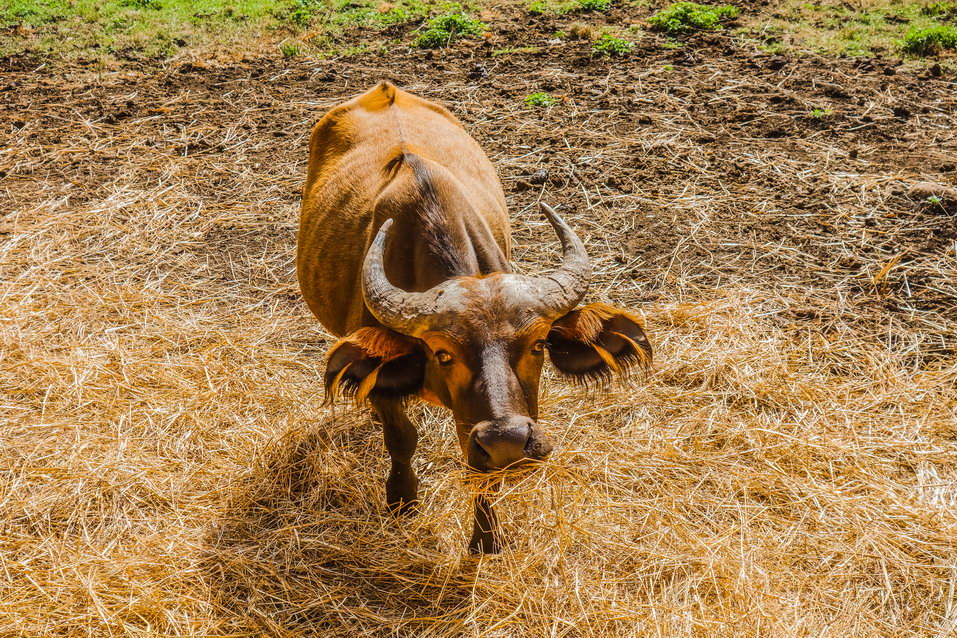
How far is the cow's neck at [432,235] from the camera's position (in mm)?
3773

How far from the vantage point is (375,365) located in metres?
3.51

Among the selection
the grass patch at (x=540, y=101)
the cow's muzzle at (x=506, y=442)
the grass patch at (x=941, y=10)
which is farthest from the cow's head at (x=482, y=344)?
the grass patch at (x=941, y=10)

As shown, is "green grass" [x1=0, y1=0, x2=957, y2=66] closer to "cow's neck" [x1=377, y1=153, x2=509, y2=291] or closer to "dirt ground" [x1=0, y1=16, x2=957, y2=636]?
"dirt ground" [x1=0, y1=16, x2=957, y2=636]

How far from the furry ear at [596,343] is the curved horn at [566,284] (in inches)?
7.6

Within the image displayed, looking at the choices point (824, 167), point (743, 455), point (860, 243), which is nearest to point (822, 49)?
point (824, 167)

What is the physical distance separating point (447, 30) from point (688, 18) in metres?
3.61

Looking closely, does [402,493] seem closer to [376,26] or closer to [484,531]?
[484,531]

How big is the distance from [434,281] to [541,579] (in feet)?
5.41

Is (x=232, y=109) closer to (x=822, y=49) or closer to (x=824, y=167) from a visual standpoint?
(x=824, y=167)

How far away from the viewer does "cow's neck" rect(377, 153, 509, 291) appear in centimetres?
377

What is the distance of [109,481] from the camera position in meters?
4.54

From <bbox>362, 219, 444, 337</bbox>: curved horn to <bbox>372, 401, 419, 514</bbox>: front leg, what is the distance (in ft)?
2.53

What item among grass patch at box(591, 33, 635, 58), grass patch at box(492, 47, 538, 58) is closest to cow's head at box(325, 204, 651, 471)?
grass patch at box(591, 33, 635, 58)

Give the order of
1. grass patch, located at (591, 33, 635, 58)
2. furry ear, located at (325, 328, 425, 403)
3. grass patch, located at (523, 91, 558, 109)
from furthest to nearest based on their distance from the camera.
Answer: grass patch, located at (591, 33, 635, 58) < grass patch, located at (523, 91, 558, 109) < furry ear, located at (325, 328, 425, 403)
